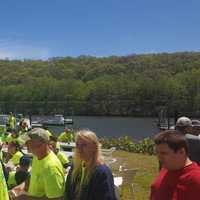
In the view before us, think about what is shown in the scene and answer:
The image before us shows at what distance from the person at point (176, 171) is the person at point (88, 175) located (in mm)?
569

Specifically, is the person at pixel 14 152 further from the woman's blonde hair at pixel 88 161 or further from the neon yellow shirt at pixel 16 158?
the woman's blonde hair at pixel 88 161

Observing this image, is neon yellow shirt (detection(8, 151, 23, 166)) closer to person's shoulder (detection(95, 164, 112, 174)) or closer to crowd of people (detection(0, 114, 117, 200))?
crowd of people (detection(0, 114, 117, 200))

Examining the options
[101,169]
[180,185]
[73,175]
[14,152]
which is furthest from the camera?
[14,152]

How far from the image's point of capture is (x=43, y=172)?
367 cm

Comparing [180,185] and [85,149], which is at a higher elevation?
[85,149]

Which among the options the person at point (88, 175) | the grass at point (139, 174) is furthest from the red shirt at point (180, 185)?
the grass at point (139, 174)

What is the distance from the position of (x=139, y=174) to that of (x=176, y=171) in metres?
8.51

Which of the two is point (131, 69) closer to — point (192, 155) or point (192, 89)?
point (192, 89)

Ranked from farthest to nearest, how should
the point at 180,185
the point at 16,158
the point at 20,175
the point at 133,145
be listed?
the point at 133,145
the point at 16,158
the point at 20,175
the point at 180,185

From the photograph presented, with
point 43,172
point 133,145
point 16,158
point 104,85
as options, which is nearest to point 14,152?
point 16,158

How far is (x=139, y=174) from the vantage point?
1110 cm

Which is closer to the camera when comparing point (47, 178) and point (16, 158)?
point (47, 178)

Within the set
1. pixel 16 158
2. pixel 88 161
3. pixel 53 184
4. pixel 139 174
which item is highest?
pixel 88 161

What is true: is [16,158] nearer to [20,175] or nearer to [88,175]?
[20,175]
